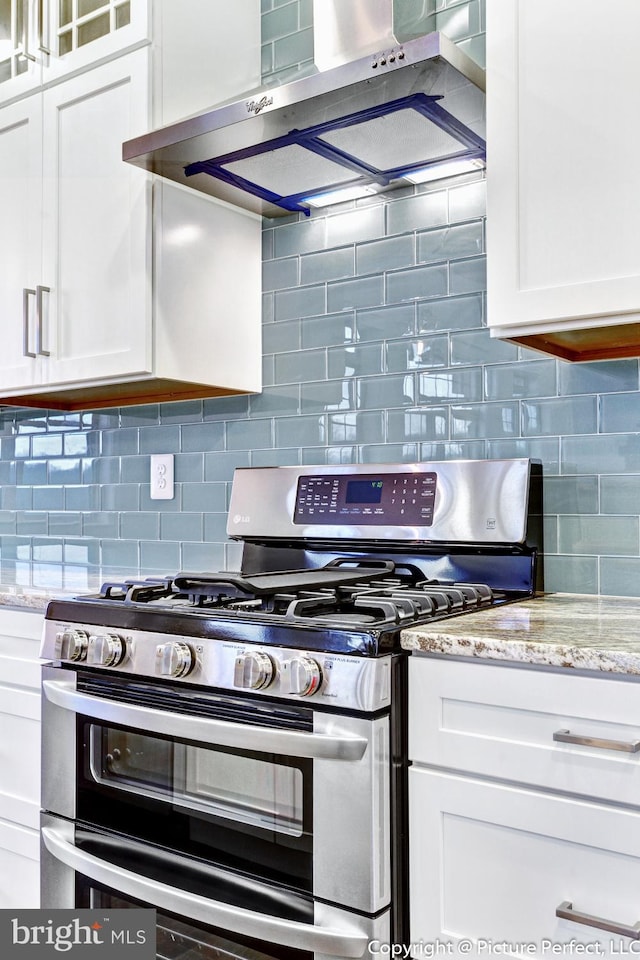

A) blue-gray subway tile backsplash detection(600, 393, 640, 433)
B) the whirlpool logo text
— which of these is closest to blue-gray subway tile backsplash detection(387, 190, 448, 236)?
blue-gray subway tile backsplash detection(600, 393, 640, 433)

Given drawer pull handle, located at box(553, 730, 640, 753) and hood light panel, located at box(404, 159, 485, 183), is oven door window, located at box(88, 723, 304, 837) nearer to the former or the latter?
drawer pull handle, located at box(553, 730, 640, 753)

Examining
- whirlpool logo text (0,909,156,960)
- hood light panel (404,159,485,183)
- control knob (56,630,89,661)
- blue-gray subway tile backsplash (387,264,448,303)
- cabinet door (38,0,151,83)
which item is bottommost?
whirlpool logo text (0,909,156,960)

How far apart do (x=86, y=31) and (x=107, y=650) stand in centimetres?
170

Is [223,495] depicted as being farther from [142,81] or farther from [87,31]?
[87,31]

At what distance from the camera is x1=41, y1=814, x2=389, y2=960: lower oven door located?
4.48 feet

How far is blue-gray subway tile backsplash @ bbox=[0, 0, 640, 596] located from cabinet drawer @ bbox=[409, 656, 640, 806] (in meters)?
0.64

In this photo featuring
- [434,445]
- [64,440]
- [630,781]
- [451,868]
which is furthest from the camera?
[64,440]

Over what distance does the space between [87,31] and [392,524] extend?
1578 mm

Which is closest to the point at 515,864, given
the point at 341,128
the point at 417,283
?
the point at 417,283

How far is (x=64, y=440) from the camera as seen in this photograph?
2.91m

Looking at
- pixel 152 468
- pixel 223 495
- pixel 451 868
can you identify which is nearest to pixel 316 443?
pixel 223 495

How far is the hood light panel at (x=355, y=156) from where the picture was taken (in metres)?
1.80

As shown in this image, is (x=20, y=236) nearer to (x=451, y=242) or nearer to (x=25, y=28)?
(x=25, y=28)

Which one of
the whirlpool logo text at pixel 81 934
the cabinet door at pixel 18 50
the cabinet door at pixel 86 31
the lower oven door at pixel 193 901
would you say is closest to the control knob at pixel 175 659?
the lower oven door at pixel 193 901
